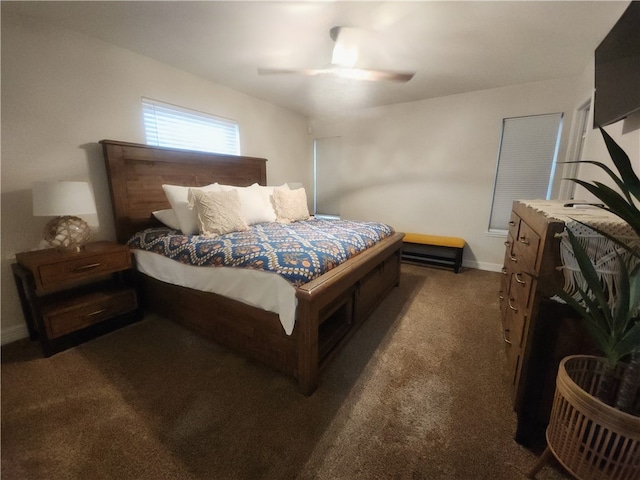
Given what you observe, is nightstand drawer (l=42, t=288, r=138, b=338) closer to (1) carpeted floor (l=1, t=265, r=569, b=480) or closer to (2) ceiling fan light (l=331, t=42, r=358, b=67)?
(1) carpeted floor (l=1, t=265, r=569, b=480)

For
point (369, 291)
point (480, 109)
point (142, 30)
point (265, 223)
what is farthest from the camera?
point (480, 109)

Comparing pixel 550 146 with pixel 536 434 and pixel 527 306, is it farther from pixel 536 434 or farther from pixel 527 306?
pixel 536 434

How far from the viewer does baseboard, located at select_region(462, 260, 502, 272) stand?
3.52 metres

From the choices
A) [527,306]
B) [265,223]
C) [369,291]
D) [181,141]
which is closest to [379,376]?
[369,291]

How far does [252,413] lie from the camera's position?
1359mm

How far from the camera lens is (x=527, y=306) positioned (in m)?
1.23

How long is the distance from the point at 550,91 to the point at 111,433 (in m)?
4.81

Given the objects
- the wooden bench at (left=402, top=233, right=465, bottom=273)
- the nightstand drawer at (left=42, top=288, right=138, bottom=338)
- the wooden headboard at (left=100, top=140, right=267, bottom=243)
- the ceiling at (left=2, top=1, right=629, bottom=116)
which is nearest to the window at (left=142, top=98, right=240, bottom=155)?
the wooden headboard at (left=100, top=140, right=267, bottom=243)

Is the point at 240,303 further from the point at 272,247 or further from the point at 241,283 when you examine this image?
the point at 272,247

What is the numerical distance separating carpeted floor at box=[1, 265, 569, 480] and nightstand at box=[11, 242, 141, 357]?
0.12 metres

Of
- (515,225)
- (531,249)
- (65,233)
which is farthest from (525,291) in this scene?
(65,233)

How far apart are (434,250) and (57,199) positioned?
154 inches

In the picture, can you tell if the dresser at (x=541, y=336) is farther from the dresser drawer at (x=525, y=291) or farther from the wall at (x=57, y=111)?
the wall at (x=57, y=111)

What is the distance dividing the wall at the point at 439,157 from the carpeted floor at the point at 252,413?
206 cm
